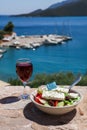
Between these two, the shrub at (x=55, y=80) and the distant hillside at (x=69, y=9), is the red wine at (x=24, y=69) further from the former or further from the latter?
the distant hillside at (x=69, y=9)

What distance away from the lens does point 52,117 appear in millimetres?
1289

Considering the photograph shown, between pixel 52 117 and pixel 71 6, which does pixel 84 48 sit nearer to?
pixel 52 117

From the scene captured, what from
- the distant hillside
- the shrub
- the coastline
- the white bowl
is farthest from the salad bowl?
the distant hillside

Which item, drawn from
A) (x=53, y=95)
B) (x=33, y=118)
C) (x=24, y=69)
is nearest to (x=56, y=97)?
(x=53, y=95)

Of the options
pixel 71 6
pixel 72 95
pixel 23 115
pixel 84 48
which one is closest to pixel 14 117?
pixel 23 115

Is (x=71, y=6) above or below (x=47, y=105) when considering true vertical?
below

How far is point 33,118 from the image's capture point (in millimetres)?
1298

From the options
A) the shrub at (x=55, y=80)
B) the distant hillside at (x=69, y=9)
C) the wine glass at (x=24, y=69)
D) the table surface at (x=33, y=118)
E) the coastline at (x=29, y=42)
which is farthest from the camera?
the distant hillside at (x=69, y=9)

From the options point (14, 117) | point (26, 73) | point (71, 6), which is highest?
point (26, 73)

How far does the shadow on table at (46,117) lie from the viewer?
1.26m

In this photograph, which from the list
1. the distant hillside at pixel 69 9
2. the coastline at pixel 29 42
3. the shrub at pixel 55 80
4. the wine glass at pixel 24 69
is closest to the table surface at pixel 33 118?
the wine glass at pixel 24 69

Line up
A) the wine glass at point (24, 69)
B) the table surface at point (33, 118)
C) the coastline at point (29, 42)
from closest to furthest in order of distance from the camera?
1. the table surface at point (33, 118)
2. the wine glass at point (24, 69)
3. the coastline at point (29, 42)

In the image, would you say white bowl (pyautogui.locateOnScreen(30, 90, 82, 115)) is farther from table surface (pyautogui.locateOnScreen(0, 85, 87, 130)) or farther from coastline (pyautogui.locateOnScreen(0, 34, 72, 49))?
coastline (pyautogui.locateOnScreen(0, 34, 72, 49))

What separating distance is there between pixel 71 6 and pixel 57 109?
87.5m
